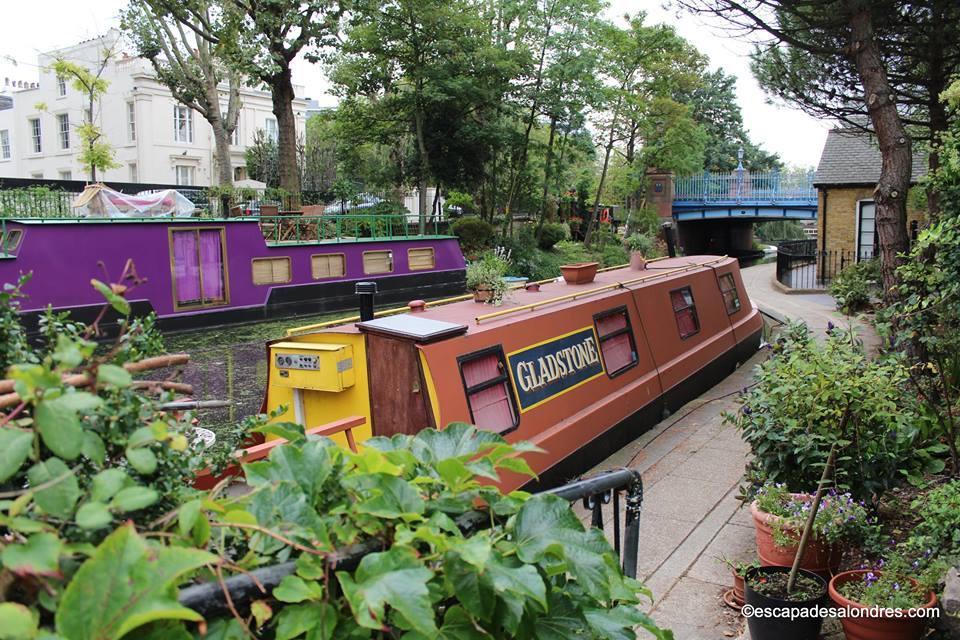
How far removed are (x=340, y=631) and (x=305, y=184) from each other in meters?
39.0

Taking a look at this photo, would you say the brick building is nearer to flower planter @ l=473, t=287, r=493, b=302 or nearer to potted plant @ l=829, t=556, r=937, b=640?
flower planter @ l=473, t=287, r=493, b=302

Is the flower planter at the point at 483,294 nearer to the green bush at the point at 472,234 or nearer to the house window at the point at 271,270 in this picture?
the house window at the point at 271,270

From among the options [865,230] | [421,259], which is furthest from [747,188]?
[421,259]

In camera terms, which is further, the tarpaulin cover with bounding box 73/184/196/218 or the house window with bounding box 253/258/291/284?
the house window with bounding box 253/258/291/284

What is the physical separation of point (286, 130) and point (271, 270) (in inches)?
339

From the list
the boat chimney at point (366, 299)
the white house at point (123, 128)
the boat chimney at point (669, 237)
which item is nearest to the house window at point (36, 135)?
the white house at point (123, 128)

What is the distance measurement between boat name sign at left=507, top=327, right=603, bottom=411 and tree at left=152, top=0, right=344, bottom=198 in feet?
48.6

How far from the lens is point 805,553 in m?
4.82

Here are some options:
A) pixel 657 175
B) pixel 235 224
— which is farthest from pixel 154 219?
pixel 657 175

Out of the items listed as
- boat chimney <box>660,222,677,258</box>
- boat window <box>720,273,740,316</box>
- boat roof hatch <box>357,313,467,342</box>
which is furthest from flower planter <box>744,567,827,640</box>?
boat chimney <box>660,222,677,258</box>

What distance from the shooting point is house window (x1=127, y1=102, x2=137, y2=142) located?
37625 millimetres

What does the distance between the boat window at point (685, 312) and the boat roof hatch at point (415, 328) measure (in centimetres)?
484

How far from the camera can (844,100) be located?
45.1 feet

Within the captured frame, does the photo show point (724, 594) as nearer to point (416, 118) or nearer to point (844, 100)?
point (844, 100)
